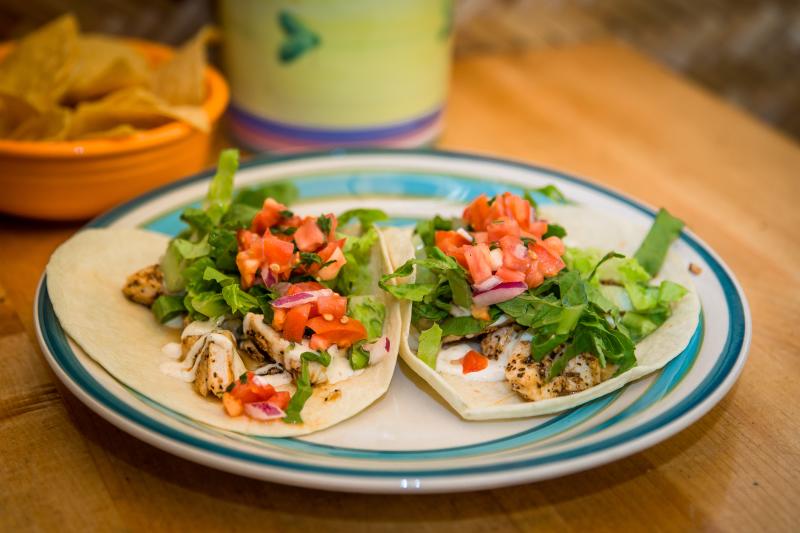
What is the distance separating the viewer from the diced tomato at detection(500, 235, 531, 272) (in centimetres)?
188

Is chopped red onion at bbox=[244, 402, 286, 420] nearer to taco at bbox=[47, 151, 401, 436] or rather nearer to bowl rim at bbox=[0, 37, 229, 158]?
taco at bbox=[47, 151, 401, 436]

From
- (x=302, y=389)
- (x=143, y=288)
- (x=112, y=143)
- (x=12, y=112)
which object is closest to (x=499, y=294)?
(x=302, y=389)

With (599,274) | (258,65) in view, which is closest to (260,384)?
(599,274)

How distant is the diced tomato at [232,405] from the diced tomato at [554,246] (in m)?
0.76

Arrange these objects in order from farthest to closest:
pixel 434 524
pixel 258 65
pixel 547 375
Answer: pixel 258 65 < pixel 547 375 < pixel 434 524

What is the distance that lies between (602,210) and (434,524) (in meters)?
1.16

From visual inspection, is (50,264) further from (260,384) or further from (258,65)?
(258,65)

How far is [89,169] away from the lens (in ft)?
7.82

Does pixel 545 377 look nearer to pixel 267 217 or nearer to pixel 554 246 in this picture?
pixel 554 246

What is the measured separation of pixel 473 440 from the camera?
1687mm

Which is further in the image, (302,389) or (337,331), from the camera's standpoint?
(337,331)

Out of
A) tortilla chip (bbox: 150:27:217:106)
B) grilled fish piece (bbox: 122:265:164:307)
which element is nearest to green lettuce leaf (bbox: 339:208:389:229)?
grilled fish piece (bbox: 122:265:164:307)

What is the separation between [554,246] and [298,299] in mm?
598

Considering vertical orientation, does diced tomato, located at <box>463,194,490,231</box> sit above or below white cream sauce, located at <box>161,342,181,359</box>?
above
